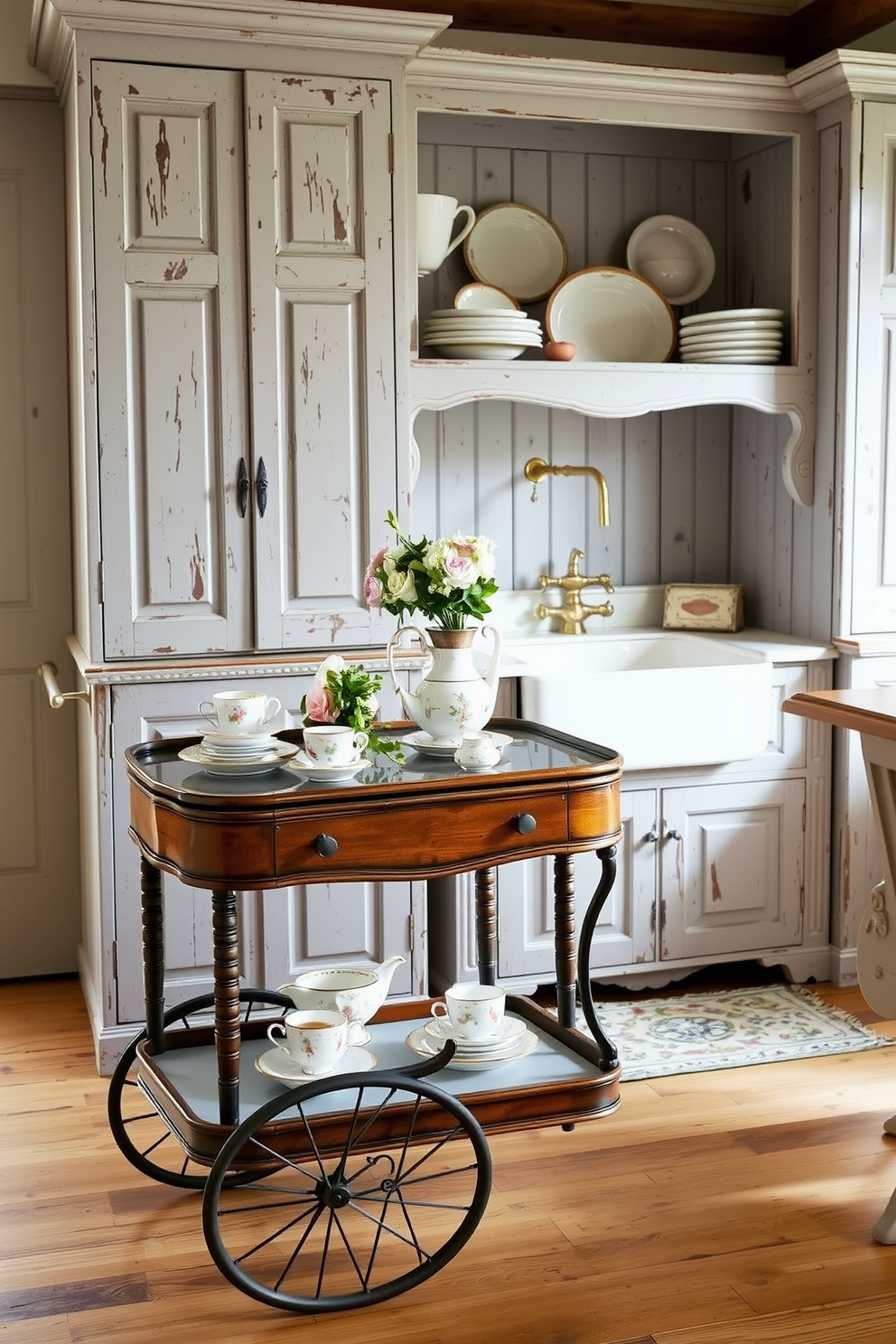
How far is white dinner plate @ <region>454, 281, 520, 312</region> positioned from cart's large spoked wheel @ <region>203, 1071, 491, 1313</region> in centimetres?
217

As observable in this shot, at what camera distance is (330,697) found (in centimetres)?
241

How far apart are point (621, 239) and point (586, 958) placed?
7.48 feet

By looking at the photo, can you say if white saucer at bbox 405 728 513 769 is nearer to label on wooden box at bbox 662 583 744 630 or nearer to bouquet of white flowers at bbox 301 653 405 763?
bouquet of white flowers at bbox 301 653 405 763

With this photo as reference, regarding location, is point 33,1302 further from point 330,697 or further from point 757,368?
point 757,368

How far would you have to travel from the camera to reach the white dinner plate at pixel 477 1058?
8.03 feet

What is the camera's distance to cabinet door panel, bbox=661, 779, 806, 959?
144 inches

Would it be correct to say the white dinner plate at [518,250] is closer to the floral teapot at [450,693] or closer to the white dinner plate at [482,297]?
the white dinner plate at [482,297]

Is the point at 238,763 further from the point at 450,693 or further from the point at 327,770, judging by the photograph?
the point at 450,693

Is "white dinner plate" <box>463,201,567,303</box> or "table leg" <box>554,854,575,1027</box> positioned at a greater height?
"white dinner plate" <box>463,201,567,303</box>

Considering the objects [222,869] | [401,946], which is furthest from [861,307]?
[222,869]

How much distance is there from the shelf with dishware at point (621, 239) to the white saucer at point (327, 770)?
1.36m

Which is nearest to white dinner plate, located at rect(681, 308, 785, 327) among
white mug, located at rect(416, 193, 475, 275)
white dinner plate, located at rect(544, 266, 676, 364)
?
white dinner plate, located at rect(544, 266, 676, 364)

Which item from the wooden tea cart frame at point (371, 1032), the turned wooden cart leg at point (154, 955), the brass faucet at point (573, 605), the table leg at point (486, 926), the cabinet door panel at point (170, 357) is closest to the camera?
the wooden tea cart frame at point (371, 1032)

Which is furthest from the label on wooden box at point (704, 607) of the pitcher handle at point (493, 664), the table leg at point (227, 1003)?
the table leg at point (227, 1003)
